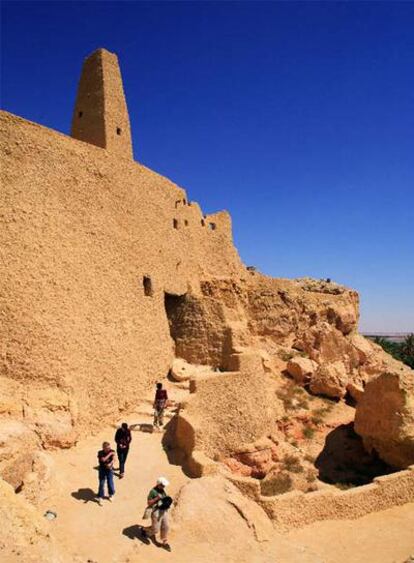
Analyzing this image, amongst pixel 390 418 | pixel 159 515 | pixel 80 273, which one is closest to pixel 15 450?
pixel 159 515

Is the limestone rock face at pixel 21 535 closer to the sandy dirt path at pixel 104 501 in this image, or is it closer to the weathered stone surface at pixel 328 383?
the sandy dirt path at pixel 104 501

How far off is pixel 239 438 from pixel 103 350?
16.8 ft

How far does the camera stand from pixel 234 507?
11.4m

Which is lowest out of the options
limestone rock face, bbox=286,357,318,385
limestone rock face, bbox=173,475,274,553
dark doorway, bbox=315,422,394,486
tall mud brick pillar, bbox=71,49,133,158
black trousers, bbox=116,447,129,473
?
dark doorway, bbox=315,422,394,486

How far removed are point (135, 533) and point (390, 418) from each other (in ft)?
35.6

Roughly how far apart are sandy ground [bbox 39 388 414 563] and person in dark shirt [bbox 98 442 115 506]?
20cm

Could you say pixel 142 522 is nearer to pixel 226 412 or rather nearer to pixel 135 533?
pixel 135 533

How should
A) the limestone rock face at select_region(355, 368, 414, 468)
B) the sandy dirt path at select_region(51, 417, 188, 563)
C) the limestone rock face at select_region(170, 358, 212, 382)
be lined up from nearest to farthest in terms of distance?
1. the sandy dirt path at select_region(51, 417, 188, 563)
2. the limestone rock face at select_region(355, 368, 414, 468)
3. the limestone rock face at select_region(170, 358, 212, 382)

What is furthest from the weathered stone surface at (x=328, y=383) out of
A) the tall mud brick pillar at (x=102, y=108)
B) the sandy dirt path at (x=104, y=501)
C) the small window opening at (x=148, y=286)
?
the tall mud brick pillar at (x=102, y=108)

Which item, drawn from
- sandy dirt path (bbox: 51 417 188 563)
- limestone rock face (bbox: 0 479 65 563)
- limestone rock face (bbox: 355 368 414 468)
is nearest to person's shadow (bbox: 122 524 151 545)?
sandy dirt path (bbox: 51 417 188 563)

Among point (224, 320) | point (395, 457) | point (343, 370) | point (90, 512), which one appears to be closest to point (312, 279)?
point (343, 370)

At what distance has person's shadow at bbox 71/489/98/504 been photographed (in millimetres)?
10383

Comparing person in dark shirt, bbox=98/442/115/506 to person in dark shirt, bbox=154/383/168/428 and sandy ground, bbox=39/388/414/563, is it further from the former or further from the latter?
person in dark shirt, bbox=154/383/168/428

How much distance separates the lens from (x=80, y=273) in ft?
48.9
